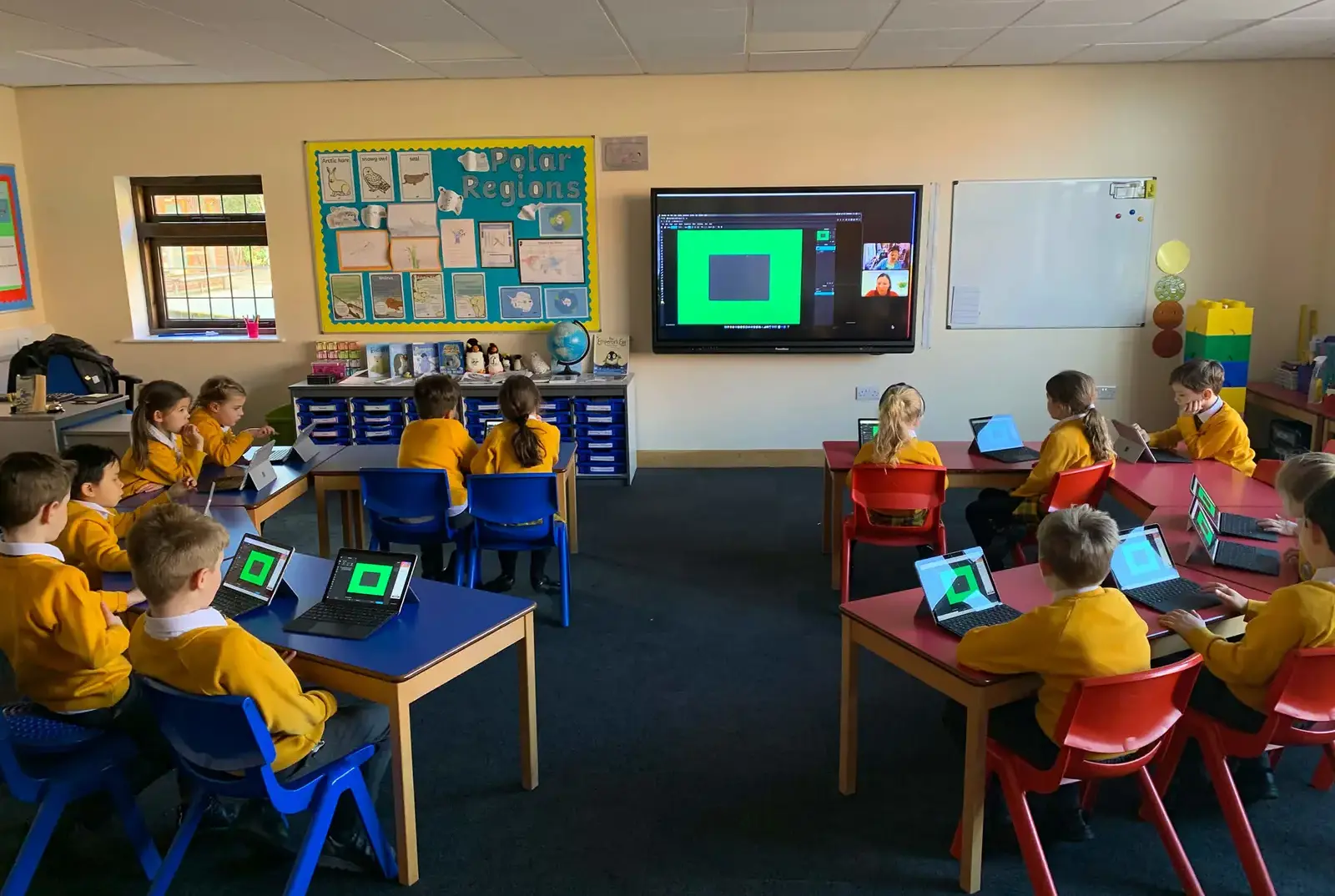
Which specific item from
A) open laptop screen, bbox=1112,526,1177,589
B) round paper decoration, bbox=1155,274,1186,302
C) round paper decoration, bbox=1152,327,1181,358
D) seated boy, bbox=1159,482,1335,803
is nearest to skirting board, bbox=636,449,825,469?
round paper decoration, bbox=1152,327,1181,358

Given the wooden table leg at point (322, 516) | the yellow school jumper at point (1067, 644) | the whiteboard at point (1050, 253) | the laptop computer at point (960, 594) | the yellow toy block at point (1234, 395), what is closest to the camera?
the yellow school jumper at point (1067, 644)

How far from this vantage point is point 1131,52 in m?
5.40

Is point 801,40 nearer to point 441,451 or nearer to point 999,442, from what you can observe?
point 999,442

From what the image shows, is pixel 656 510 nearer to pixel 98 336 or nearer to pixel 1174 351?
pixel 1174 351

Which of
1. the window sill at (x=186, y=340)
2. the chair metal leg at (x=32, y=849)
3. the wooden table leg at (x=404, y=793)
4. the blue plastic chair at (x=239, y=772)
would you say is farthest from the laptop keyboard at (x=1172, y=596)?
the window sill at (x=186, y=340)

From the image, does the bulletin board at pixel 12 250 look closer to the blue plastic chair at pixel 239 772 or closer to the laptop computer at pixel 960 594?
the blue plastic chair at pixel 239 772

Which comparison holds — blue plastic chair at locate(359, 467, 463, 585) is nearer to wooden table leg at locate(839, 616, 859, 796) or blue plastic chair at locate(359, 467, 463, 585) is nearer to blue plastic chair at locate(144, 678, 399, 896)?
blue plastic chair at locate(144, 678, 399, 896)

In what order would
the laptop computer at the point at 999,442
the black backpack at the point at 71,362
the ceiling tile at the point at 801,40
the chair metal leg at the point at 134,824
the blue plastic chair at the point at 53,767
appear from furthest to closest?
the black backpack at the point at 71,362 < the ceiling tile at the point at 801,40 < the laptop computer at the point at 999,442 < the chair metal leg at the point at 134,824 < the blue plastic chair at the point at 53,767

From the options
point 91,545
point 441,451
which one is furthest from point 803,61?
point 91,545

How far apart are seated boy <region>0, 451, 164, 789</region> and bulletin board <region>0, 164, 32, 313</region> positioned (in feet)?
15.3

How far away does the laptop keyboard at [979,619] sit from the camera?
2.39 meters

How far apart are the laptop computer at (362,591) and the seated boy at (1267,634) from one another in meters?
1.97

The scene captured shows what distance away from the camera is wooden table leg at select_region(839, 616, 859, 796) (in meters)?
2.61

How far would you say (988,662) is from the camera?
7.11ft
